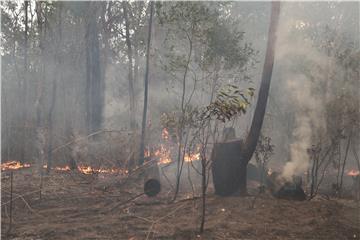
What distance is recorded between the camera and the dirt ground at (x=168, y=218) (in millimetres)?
9203

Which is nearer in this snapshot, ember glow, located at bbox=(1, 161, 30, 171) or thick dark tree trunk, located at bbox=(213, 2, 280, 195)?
thick dark tree trunk, located at bbox=(213, 2, 280, 195)

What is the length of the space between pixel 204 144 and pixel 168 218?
2.29m

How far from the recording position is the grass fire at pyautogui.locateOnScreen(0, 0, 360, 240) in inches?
391

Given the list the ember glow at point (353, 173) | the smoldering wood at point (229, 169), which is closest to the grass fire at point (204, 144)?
the smoldering wood at point (229, 169)

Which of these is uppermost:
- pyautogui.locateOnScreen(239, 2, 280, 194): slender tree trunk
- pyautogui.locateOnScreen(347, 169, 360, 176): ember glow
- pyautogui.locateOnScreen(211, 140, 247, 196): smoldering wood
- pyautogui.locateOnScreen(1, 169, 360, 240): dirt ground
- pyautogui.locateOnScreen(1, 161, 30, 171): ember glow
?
pyautogui.locateOnScreen(239, 2, 280, 194): slender tree trunk

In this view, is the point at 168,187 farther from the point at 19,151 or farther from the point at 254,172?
the point at 19,151

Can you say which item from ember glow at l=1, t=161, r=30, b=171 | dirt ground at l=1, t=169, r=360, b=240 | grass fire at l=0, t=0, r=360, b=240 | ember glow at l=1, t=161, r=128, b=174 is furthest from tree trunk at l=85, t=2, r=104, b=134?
dirt ground at l=1, t=169, r=360, b=240

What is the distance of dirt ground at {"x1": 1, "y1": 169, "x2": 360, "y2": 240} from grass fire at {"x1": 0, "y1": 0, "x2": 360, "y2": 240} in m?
0.05

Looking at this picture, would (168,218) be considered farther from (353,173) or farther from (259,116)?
(353,173)

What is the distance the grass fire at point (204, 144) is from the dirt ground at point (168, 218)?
0.17 ft

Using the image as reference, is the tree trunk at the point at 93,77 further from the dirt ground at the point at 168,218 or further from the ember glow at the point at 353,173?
the ember glow at the point at 353,173

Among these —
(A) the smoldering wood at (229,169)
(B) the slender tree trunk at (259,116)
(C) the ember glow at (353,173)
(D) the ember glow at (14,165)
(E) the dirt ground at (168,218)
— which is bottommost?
(D) the ember glow at (14,165)

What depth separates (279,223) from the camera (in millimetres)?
9930

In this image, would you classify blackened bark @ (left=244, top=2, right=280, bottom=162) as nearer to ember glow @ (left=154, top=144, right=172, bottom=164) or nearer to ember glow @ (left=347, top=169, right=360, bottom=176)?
ember glow @ (left=154, top=144, right=172, bottom=164)
